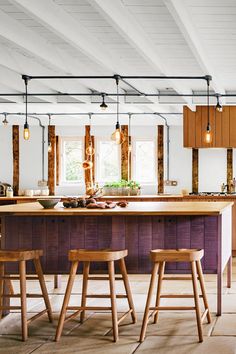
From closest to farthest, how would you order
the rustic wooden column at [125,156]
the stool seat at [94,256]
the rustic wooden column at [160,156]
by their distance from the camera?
the stool seat at [94,256] < the rustic wooden column at [160,156] < the rustic wooden column at [125,156]

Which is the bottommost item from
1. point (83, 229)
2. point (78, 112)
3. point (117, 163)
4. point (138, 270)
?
point (138, 270)

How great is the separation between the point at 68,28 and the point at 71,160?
7979mm

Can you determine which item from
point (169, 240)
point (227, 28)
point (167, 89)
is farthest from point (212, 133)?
point (169, 240)

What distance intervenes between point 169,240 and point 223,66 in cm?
358

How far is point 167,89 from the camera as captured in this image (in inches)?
427

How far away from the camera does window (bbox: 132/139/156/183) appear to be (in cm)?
1360

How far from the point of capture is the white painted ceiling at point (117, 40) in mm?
5629

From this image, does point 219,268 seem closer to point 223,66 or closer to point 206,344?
point 206,344

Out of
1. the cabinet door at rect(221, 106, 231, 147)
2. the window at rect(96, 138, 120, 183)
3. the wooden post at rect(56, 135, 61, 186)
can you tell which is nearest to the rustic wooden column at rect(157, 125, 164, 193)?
the window at rect(96, 138, 120, 183)

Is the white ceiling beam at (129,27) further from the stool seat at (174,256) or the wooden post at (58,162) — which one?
→ the wooden post at (58,162)

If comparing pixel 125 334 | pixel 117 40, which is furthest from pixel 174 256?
pixel 117 40

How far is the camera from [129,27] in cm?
596

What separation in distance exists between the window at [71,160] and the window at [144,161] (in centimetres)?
124

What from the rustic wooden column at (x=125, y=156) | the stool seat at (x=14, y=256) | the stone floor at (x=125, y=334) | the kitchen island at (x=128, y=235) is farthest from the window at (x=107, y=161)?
the stool seat at (x=14, y=256)
